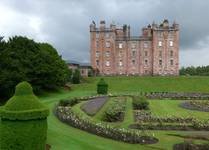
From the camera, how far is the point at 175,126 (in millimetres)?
23328

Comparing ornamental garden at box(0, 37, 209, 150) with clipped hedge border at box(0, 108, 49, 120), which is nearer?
clipped hedge border at box(0, 108, 49, 120)

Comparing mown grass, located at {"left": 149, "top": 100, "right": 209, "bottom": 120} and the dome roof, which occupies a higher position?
the dome roof

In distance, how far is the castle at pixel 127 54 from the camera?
9344cm

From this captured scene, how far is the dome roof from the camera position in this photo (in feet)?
47.2

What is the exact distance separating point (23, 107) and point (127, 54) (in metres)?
81.3

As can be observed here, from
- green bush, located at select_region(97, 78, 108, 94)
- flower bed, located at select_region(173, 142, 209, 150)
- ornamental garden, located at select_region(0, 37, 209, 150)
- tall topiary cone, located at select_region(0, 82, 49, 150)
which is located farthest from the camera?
green bush, located at select_region(97, 78, 108, 94)

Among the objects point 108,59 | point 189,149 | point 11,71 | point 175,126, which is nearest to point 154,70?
point 108,59

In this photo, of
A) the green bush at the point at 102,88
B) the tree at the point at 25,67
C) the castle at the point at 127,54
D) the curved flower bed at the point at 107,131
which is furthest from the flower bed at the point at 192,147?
the castle at the point at 127,54

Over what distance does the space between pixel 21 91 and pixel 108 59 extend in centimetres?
8002

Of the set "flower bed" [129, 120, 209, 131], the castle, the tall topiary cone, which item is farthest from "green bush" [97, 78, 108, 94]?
Result: the castle

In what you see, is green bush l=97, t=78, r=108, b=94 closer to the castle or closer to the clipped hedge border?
the clipped hedge border

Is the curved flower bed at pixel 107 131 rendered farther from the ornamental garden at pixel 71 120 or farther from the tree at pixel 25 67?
the tree at pixel 25 67

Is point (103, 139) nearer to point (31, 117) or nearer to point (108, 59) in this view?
point (31, 117)

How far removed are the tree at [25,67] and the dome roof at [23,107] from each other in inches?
894
